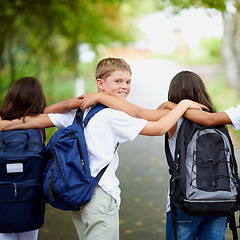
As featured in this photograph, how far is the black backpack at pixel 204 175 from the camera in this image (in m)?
2.67

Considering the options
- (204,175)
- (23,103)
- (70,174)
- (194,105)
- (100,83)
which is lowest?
(204,175)

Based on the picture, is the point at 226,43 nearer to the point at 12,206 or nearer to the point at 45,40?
the point at 45,40

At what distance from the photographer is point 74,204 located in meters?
2.55

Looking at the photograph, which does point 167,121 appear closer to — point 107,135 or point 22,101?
point 107,135

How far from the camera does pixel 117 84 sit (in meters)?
2.84

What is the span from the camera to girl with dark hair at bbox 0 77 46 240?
3029 mm

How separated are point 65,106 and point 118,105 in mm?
497

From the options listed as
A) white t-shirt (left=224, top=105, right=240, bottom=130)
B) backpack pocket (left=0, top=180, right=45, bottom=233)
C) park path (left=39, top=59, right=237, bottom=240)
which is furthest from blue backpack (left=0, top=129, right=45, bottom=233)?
park path (left=39, top=59, right=237, bottom=240)

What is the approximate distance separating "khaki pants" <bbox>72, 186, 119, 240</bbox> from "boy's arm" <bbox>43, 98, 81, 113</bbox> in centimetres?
67

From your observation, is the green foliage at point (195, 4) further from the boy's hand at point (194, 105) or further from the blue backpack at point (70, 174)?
the blue backpack at point (70, 174)

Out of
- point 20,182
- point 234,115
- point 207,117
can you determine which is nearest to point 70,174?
point 20,182

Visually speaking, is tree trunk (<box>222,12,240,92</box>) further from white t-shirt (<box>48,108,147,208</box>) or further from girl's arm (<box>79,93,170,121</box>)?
white t-shirt (<box>48,108,147,208</box>)

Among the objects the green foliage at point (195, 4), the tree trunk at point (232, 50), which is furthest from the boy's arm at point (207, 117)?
the tree trunk at point (232, 50)

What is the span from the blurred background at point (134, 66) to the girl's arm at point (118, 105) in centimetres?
244
